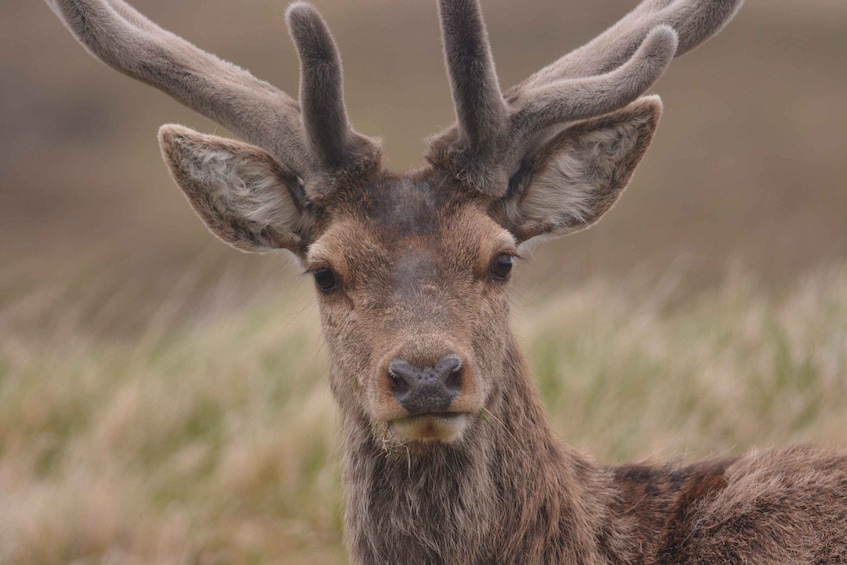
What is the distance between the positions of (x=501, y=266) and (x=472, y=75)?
81cm

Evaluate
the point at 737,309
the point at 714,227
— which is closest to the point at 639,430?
the point at 737,309

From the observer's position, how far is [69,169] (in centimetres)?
3862

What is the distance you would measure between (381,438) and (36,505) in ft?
9.66

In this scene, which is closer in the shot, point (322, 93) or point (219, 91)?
point (322, 93)

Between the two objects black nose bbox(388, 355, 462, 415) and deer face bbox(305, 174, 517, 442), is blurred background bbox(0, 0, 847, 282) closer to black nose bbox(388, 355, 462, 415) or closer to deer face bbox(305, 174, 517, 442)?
deer face bbox(305, 174, 517, 442)

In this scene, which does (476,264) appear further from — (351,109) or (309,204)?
(351,109)

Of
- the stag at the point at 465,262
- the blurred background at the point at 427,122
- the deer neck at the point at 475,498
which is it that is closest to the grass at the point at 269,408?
the stag at the point at 465,262

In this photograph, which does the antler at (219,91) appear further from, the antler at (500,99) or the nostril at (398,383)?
the nostril at (398,383)

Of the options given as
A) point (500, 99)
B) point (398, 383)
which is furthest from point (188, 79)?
point (398, 383)

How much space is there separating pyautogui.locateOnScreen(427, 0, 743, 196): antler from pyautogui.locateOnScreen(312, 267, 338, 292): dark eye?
27.4 inches

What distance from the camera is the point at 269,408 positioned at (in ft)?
28.9

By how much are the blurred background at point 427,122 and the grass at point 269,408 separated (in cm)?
1121

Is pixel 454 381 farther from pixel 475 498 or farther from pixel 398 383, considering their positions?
pixel 475 498

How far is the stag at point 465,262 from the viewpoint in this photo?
5.16 m
